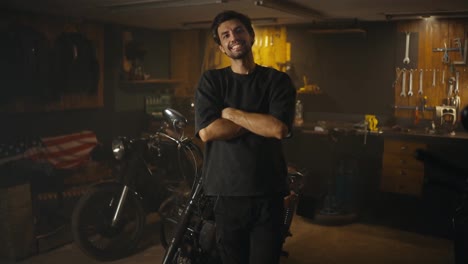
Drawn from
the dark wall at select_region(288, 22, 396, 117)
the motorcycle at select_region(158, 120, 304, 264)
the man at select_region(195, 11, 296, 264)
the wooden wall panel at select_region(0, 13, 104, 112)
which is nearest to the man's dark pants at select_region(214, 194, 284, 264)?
the man at select_region(195, 11, 296, 264)

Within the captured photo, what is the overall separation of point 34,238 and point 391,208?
3556 mm

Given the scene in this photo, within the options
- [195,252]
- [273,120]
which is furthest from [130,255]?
[273,120]

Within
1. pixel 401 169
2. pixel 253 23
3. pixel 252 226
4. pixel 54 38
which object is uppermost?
pixel 253 23

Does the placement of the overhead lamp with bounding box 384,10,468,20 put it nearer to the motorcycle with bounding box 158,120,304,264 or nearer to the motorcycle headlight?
the motorcycle with bounding box 158,120,304,264

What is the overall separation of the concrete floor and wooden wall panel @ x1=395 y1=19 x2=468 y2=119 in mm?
1549

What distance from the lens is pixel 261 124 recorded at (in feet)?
7.00

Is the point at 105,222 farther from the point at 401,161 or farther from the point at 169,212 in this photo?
the point at 401,161

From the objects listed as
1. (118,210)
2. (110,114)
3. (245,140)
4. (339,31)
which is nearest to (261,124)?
(245,140)

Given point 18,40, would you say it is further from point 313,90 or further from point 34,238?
point 313,90

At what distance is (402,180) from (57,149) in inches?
140

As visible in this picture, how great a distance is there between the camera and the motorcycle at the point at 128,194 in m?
3.73

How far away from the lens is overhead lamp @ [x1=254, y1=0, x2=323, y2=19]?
13.2ft

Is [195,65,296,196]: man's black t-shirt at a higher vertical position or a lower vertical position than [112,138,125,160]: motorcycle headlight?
higher

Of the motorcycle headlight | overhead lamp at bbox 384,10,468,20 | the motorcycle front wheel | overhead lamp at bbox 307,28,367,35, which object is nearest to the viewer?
the motorcycle front wheel
